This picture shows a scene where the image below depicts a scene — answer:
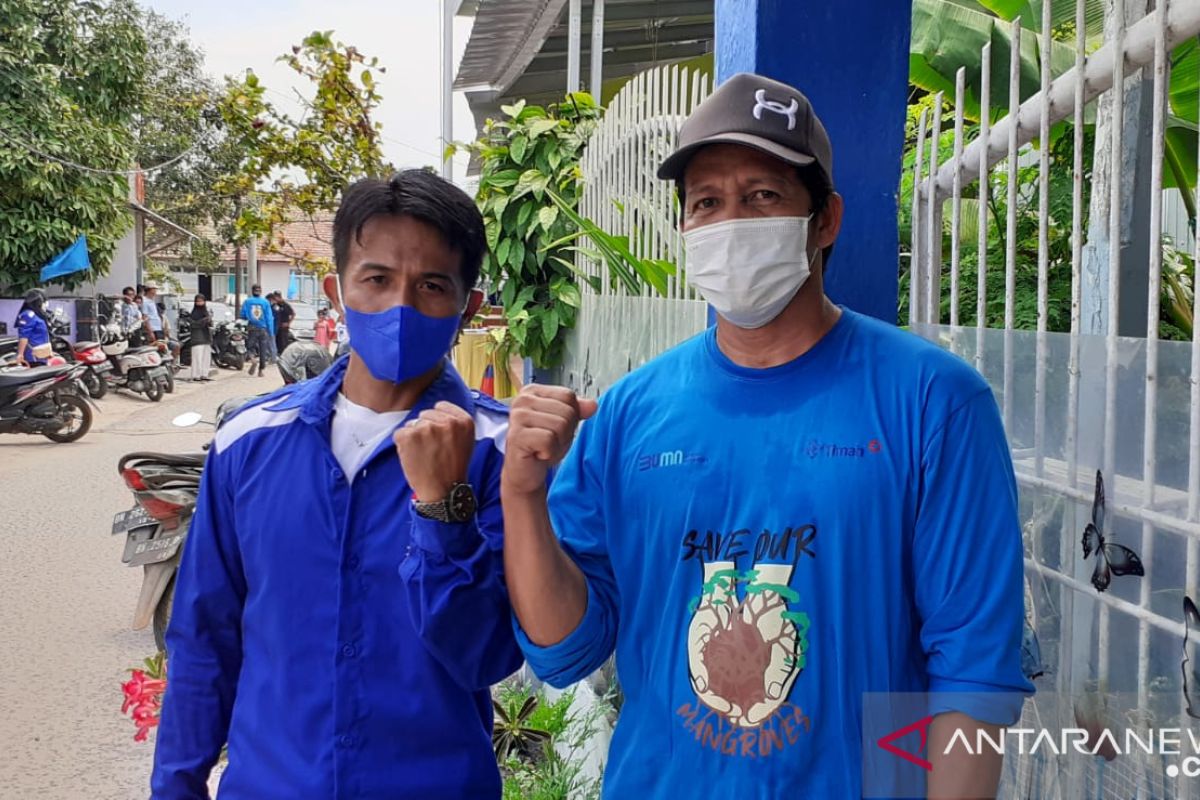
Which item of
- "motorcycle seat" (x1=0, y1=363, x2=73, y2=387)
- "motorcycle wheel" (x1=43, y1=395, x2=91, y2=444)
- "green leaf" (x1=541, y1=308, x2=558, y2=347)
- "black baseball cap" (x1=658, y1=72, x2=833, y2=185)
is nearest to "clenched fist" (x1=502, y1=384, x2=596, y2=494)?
"black baseball cap" (x1=658, y1=72, x2=833, y2=185)

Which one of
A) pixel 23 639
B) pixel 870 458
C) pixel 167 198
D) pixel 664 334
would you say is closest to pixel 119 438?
pixel 23 639

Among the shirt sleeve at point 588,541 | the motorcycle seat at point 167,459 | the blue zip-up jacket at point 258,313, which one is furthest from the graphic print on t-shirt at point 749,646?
the blue zip-up jacket at point 258,313

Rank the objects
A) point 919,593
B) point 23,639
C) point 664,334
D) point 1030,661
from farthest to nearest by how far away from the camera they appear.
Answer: point 23,639 < point 664,334 < point 1030,661 < point 919,593

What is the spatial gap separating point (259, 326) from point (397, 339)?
76.3ft

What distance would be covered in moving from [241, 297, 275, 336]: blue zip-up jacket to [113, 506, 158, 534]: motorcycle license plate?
1839 cm

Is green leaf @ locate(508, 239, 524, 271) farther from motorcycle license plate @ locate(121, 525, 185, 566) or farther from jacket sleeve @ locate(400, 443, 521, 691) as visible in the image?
jacket sleeve @ locate(400, 443, 521, 691)

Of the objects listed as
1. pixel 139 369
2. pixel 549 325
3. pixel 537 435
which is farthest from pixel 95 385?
pixel 537 435

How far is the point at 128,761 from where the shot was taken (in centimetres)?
454

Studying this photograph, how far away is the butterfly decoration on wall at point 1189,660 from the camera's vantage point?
185cm

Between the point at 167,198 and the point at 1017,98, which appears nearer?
the point at 1017,98

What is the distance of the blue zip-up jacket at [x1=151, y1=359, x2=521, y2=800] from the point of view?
5.80ft

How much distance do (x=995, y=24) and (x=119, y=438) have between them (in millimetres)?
11296

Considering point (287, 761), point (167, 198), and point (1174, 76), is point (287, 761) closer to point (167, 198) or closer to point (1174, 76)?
point (1174, 76)

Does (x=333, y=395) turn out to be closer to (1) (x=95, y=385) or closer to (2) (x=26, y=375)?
(2) (x=26, y=375)
